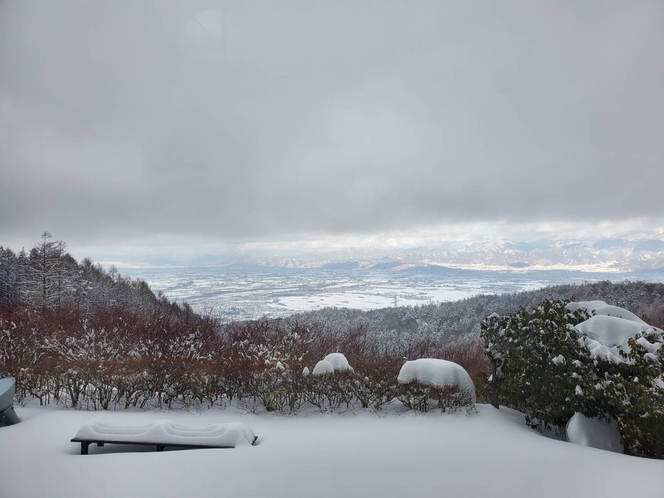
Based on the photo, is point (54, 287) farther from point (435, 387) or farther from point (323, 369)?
point (435, 387)

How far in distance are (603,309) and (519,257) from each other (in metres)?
2.97

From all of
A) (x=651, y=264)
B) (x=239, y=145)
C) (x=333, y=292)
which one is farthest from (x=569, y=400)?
(x=239, y=145)

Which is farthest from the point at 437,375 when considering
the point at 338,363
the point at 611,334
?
the point at 611,334

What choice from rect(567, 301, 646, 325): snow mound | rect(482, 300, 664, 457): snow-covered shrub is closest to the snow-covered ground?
rect(482, 300, 664, 457): snow-covered shrub

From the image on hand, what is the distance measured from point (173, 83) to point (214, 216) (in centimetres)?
304

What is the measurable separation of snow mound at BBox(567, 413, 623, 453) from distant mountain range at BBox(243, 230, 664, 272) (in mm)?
3084

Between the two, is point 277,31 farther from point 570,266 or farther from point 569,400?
point 570,266

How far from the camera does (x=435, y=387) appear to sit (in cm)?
347

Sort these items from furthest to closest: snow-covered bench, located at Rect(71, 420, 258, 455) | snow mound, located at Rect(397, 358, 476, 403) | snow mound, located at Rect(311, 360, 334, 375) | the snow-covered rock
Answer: snow mound, located at Rect(311, 360, 334, 375) < snow mound, located at Rect(397, 358, 476, 403) < the snow-covered rock < snow-covered bench, located at Rect(71, 420, 258, 455)

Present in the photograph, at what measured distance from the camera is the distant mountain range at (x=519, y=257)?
508 centimetres

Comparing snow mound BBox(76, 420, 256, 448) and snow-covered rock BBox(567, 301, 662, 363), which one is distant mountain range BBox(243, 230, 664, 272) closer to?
snow-covered rock BBox(567, 301, 662, 363)

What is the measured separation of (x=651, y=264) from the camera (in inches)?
191

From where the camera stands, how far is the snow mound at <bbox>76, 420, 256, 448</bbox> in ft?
8.07

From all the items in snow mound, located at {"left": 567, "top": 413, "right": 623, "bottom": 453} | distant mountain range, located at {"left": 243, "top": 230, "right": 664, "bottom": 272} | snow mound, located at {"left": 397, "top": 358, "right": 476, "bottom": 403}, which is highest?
distant mountain range, located at {"left": 243, "top": 230, "right": 664, "bottom": 272}
